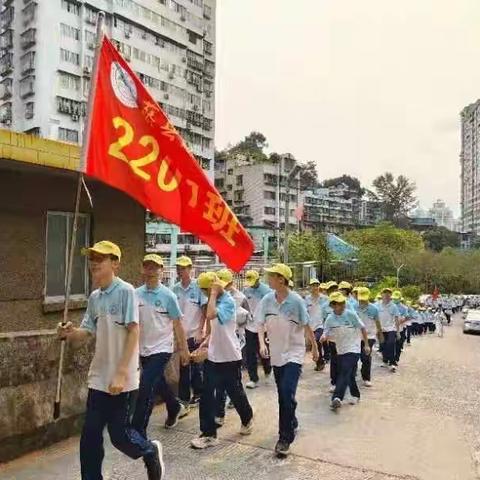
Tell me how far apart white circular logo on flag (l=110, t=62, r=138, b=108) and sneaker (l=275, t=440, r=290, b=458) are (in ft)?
10.8

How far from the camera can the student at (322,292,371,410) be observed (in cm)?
824

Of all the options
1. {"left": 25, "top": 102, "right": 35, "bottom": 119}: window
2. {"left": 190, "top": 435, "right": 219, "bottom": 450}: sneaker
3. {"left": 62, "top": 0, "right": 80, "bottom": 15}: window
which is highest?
{"left": 62, "top": 0, "right": 80, "bottom": 15}: window

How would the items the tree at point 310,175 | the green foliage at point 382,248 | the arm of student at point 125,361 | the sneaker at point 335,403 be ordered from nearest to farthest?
the arm of student at point 125,361 < the sneaker at point 335,403 < the green foliage at point 382,248 < the tree at point 310,175

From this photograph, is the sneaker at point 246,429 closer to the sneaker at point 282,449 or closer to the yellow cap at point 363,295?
the sneaker at point 282,449

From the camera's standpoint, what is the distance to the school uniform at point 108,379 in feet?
14.0

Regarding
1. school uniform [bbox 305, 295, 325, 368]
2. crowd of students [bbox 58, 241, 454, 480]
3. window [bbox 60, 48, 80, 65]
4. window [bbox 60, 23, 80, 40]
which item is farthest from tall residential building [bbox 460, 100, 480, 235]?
crowd of students [bbox 58, 241, 454, 480]

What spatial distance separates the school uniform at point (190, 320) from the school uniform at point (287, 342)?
4.40 ft

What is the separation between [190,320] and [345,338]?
225 centimetres

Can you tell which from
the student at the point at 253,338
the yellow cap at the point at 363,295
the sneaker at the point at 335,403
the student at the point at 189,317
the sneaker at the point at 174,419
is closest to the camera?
the sneaker at the point at 174,419

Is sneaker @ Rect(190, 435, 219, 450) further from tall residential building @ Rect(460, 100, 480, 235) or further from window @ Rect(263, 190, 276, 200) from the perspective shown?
tall residential building @ Rect(460, 100, 480, 235)

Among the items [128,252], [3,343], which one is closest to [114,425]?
[3,343]

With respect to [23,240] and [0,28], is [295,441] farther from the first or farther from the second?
[0,28]

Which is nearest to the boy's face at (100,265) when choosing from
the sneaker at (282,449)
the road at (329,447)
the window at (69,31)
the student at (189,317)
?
the road at (329,447)

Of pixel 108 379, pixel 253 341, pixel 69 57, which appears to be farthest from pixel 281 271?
pixel 69 57
